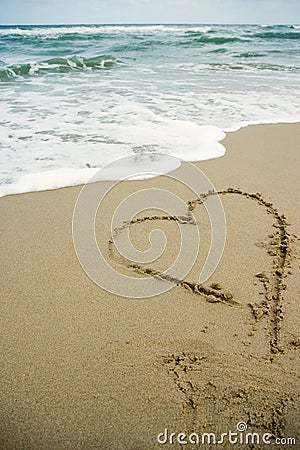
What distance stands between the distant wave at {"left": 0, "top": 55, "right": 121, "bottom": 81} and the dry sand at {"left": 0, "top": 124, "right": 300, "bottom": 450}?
8484 mm

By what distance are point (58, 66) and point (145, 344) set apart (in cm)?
1130

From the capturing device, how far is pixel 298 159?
140 inches

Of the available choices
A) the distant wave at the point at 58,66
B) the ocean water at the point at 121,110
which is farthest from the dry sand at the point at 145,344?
the distant wave at the point at 58,66

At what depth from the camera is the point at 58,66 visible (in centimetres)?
1105

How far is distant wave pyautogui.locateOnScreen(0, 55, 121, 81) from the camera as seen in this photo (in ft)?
31.8

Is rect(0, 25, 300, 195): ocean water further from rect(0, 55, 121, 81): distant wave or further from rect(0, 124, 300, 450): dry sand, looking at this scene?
rect(0, 124, 300, 450): dry sand

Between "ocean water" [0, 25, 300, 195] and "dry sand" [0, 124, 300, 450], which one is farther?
"ocean water" [0, 25, 300, 195]

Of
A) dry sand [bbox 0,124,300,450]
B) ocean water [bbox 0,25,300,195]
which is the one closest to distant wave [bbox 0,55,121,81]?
ocean water [bbox 0,25,300,195]

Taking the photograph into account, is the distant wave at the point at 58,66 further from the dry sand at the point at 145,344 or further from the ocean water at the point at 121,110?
the dry sand at the point at 145,344

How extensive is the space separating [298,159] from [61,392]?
3120 millimetres

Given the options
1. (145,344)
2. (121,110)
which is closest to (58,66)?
(121,110)

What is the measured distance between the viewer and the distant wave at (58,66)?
31.8 ft

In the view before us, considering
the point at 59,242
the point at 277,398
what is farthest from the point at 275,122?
the point at 277,398

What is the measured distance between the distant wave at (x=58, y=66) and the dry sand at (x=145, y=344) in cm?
848
